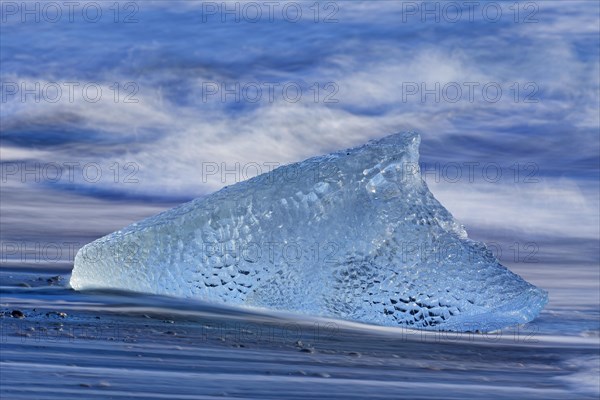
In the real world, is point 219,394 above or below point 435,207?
below

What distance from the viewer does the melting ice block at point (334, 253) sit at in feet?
20.8

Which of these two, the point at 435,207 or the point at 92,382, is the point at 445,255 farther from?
the point at 92,382

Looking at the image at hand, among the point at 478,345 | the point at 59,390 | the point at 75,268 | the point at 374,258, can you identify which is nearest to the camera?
the point at 59,390

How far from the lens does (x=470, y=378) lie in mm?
4570

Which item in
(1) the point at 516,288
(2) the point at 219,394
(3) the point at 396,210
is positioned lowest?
(2) the point at 219,394

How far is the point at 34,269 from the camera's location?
7.54 metres

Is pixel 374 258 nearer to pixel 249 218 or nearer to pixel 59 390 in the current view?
pixel 249 218

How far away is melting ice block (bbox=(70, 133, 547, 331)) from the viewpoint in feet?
20.8

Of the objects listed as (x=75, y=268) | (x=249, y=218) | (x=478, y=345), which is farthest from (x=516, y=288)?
(x=75, y=268)

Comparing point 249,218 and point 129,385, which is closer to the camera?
point 129,385

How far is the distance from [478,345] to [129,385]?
7.42 feet

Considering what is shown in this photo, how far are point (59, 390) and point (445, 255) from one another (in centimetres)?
312

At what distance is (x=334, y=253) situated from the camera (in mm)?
6340

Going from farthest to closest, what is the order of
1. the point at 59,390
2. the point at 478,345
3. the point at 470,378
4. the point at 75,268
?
the point at 75,268 < the point at 478,345 < the point at 470,378 < the point at 59,390
